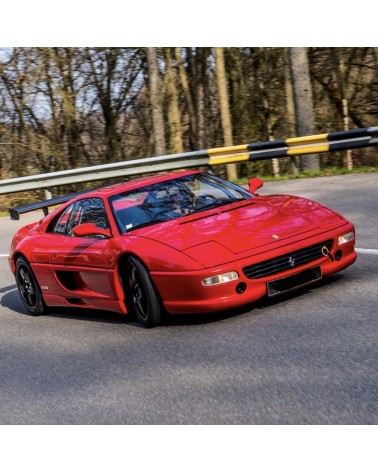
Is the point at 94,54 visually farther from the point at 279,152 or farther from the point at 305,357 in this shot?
the point at 305,357

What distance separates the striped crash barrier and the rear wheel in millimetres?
7084

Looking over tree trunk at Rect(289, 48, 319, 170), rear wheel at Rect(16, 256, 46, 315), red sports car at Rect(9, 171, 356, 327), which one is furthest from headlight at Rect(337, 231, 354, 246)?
tree trunk at Rect(289, 48, 319, 170)

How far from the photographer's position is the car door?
7.72 m

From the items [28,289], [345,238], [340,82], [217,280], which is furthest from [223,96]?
[217,280]

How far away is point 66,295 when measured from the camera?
27.6 ft

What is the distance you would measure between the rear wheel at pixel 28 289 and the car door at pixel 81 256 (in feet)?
1.42

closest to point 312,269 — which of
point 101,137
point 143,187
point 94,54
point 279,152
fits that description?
point 143,187

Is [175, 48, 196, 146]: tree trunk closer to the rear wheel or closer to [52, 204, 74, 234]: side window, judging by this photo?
the rear wheel

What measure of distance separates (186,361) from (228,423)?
5.00ft

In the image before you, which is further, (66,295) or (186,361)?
(66,295)

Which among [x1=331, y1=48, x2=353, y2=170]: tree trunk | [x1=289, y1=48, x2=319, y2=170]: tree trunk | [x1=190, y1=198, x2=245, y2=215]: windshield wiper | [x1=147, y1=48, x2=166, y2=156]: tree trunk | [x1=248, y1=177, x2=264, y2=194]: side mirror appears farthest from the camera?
[x1=331, y1=48, x2=353, y2=170]: tree trunk

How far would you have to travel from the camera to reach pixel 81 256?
8008 millimetres

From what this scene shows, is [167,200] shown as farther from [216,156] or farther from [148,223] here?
[216,156]

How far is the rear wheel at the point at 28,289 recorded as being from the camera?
29.3 feet
